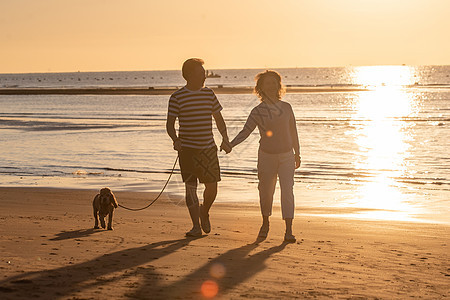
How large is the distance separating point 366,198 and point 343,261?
657cm

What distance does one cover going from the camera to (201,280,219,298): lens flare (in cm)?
523

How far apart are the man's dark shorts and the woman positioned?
330 millimetres

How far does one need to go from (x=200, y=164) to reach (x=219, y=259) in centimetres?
139

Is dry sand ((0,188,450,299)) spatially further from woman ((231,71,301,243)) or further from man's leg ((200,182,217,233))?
woman ((231,71,301,243))

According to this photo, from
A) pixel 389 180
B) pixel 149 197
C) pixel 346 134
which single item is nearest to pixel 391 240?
pixel 149 197

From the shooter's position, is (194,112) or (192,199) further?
(192,199)

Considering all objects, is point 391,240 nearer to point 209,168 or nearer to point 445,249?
point 445,249

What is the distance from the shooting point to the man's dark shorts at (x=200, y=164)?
7527 millimetres

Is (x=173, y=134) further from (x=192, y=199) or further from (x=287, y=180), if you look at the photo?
(x=287, y=180)

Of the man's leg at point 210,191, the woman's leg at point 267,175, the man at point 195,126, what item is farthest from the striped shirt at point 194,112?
the woman's leg at point 267,175

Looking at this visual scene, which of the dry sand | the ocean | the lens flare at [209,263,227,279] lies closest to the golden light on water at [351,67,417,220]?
the ocean

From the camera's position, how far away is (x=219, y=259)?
6523 mm

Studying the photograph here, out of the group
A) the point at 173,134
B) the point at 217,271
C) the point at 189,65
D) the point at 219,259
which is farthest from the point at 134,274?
the point at 189,65

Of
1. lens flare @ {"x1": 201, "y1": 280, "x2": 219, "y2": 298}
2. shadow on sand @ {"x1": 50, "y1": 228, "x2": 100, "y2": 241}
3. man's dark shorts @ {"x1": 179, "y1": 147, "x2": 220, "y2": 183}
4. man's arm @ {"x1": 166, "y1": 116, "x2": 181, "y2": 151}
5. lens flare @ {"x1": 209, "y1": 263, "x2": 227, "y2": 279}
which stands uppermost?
man's arm @ {"x1": 166, "y1": 116, "x2": 181, "y2": 151}
